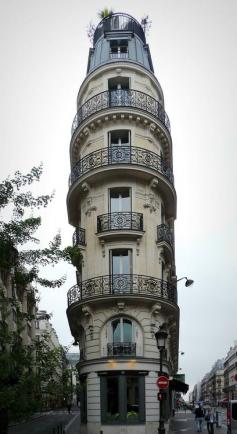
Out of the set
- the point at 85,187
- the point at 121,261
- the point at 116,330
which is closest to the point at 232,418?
the point at 116,330

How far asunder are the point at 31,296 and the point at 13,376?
10.0 ft

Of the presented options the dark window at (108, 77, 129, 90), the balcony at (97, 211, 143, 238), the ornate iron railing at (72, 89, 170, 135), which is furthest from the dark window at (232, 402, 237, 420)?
the dark window at (108, 77, 129, 90)

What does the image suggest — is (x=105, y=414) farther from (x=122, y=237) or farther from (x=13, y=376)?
(x=13, y=376)

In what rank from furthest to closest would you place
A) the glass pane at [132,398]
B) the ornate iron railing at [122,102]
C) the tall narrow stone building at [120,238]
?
1. the ornate iron railing at [122,102]
2. the tall narrow stone building at [120,238]
3. the glass pane at [132,398]

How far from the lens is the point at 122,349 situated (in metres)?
23.9

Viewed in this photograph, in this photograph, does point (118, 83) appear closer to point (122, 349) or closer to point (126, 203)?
point (126, 203)

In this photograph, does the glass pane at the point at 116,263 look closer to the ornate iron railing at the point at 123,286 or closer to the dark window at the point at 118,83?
the ornate iron railing at the point at 123,286

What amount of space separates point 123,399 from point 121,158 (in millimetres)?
11546

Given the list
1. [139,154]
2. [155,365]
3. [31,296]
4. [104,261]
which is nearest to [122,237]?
[104,261]

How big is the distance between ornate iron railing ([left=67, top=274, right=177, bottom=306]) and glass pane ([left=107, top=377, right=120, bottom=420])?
3958 mm

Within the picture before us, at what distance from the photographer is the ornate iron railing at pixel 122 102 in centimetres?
2730

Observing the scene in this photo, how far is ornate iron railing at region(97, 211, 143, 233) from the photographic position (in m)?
25.2

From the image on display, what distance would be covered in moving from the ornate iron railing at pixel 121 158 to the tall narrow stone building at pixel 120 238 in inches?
2.1

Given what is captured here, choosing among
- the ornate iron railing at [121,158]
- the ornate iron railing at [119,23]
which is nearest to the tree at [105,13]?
the ornate iron railing at [119,23]
